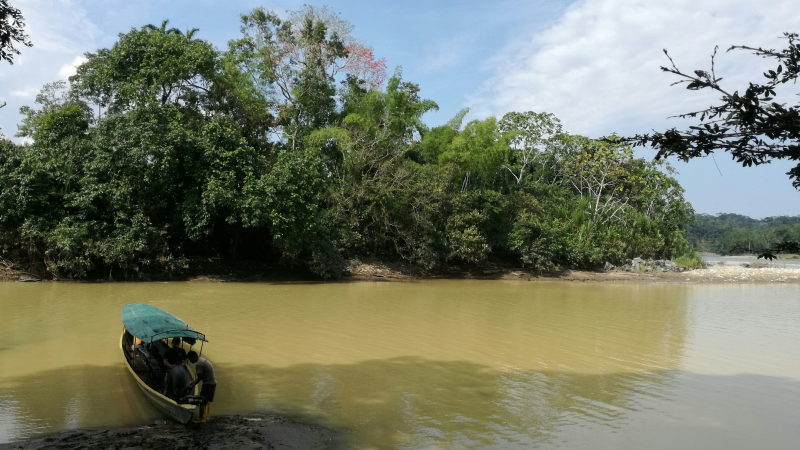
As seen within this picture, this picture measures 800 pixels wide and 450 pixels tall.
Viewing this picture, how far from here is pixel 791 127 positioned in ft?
8.47

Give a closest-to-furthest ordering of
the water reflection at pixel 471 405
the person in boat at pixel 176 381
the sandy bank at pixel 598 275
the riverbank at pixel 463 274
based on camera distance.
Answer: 1. the water reflection at pixel 471 405
2. the person in boat at pixel 176 381
3. the riverbank at pixel 463 274
4. the sandy bank at pixel 598 275

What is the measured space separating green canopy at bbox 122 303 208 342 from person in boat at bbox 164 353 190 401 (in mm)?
659

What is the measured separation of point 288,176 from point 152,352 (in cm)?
1129

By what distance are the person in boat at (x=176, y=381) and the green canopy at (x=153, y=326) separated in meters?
0.66

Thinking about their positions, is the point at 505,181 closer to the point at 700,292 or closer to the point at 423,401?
the point at 700,292

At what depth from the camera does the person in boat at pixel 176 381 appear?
512 cm

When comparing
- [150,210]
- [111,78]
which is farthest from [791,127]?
[111,78]

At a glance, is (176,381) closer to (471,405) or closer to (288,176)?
(471,405)

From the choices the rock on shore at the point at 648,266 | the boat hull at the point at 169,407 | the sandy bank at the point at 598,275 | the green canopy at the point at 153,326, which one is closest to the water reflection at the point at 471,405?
the boat hull at the point at 169,407

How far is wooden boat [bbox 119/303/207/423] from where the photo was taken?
4844mm

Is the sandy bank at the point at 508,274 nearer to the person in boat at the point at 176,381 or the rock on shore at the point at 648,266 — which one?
the rock on shore at the point at 648,266

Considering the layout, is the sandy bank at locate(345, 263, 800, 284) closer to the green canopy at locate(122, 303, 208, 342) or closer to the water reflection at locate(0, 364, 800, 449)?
the green canopy at locate(122, 303, 208, 342)

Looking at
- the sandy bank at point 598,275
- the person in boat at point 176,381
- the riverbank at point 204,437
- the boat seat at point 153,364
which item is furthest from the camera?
the sandy bank at point 598,275

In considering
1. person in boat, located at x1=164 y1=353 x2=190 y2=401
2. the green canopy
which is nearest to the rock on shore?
the green canopy
